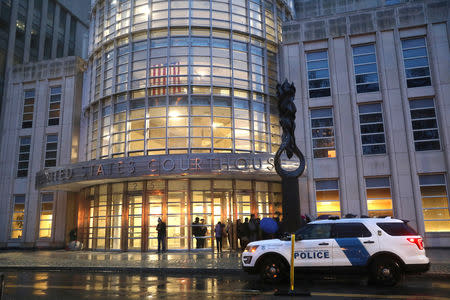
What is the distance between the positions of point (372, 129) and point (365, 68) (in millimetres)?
4006

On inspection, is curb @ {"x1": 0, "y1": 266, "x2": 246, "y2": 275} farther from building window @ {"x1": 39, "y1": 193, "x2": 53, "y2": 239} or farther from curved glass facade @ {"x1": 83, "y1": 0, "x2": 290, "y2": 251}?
building window @ {"x1": 39, "y1": 193, "x2": 53, "y2": 239}

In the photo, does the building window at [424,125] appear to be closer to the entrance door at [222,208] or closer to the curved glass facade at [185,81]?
the curved glass facade at [185,81]

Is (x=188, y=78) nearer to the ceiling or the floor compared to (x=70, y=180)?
nearer to the ceiling

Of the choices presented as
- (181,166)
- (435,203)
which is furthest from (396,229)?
(435,203)

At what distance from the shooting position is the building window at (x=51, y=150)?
27125 mm

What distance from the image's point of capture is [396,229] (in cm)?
955

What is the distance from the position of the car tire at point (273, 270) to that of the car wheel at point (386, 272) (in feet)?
7.37

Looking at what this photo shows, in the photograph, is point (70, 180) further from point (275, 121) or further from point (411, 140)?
point (411, 140)

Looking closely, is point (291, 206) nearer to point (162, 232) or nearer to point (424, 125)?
point (162, 232)

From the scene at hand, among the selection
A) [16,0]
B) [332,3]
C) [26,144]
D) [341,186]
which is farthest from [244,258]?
[16,0]

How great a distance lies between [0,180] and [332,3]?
95.4 ft

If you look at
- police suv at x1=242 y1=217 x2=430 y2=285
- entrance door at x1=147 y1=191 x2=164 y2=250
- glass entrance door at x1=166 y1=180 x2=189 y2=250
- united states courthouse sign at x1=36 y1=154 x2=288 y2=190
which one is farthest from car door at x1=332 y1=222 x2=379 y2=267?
entrance door at x1=147 y1=191 x2=164 y2=250

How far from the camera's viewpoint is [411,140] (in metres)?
21.8

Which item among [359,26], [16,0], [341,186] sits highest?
[16,0]
